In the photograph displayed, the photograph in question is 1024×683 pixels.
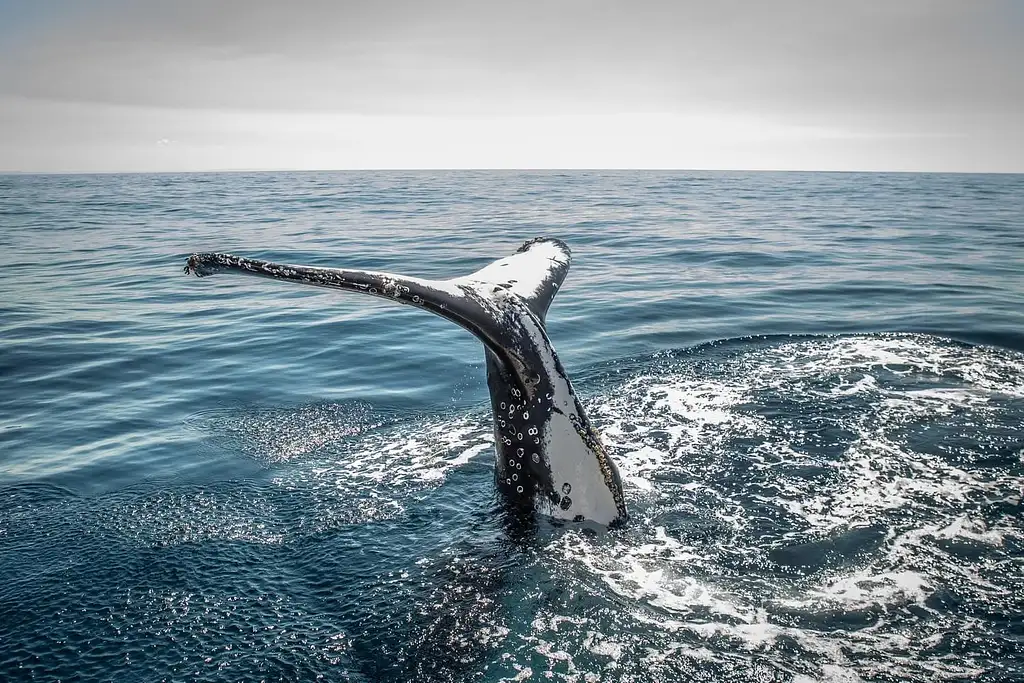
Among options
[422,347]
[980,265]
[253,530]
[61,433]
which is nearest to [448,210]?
[980,265]

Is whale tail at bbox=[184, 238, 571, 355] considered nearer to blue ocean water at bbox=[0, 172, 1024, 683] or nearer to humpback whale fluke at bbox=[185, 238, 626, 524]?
humpback whale fluke at bbox=[185, 238, 626, 524]

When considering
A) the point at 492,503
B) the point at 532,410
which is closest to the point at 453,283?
the point at 532,410

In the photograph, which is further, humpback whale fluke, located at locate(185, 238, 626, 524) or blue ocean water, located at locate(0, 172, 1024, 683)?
humpback whale fluke, located at locate(185, 238, 626, 524)

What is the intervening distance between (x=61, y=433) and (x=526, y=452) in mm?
6122

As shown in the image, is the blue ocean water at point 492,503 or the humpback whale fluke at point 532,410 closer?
the blue ocean water at point 492,503

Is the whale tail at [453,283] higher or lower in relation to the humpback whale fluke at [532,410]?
higher

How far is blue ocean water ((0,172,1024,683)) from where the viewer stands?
13.7 feet

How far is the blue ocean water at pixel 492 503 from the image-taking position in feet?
13.7

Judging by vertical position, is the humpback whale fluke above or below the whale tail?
below

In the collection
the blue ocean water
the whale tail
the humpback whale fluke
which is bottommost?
the blue ocean water

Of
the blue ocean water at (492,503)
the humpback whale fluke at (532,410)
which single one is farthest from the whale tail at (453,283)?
the blue ocean water at (492,503)

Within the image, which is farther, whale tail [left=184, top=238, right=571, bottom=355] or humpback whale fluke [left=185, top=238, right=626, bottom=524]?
humpback whale fluke [left=185, top=238, right=626, bottom=524]

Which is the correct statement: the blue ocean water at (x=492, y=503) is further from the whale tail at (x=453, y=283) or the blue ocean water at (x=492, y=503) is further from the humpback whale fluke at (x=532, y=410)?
the whale tail at (x=453, y=283)

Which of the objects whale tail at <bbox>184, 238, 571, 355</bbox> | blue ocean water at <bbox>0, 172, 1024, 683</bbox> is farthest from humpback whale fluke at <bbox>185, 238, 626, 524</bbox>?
blue ocean water at <bbox>0, 172, 1024, 683</bbox>
